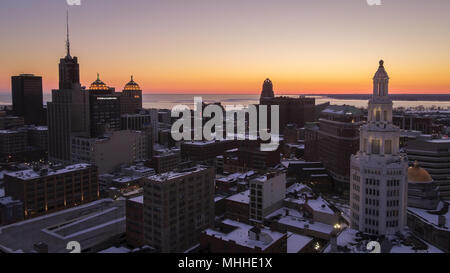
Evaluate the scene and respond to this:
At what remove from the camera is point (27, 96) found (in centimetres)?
17700

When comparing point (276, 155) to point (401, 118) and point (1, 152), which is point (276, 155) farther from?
point (1, 152)

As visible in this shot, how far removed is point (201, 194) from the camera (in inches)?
1886

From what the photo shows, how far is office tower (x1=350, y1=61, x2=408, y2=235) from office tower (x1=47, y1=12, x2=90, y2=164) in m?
92.4

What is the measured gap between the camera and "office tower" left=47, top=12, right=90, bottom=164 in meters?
111

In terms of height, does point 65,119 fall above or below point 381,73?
below

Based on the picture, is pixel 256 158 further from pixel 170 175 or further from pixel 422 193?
pixel 170 175

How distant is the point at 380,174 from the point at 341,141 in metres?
46.1

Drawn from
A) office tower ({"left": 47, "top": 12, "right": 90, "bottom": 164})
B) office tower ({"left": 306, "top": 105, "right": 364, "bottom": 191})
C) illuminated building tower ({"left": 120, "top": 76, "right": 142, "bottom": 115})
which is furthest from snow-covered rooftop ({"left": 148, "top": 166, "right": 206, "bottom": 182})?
illuminated building tower ({"left": 120, "top": 76, "right": 142, "bottom": 115})

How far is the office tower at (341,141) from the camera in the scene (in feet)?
268

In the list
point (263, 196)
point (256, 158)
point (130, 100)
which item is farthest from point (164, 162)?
point (130, 100)

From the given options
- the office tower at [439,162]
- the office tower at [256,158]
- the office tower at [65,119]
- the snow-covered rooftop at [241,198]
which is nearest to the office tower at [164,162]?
the office tower at [256,158]

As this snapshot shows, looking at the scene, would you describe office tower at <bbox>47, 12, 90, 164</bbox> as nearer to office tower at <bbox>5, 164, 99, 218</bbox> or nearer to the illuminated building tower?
office tower at <bbox>5, 164, 99, 218</bbox>

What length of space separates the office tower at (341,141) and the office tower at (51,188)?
172ft
